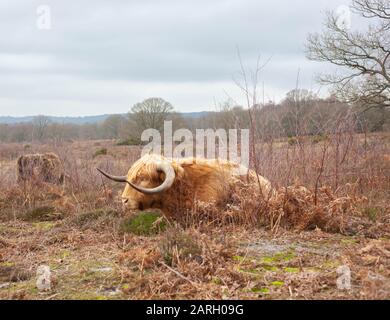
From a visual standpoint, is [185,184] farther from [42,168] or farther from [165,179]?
[42,168]

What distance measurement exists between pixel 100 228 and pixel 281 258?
278cm

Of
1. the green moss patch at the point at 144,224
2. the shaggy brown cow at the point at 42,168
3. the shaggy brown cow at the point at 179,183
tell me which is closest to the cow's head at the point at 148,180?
the shaggy brown cow at the point at 179,183

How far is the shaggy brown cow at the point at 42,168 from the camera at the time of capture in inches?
451

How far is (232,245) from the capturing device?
4738 millimetres

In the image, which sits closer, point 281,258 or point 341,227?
point 281,258

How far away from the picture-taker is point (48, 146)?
12.9 meters

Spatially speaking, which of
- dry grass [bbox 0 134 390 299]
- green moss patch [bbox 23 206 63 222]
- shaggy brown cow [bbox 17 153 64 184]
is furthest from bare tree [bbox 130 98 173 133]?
dry grass [bbox 0 134 390 299]

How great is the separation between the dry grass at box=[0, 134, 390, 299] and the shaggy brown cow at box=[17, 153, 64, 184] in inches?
122

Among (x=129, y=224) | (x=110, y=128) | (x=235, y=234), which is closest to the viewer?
(x=235, y=234)

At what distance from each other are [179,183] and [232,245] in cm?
190

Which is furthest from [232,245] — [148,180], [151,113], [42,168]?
[151,113]
